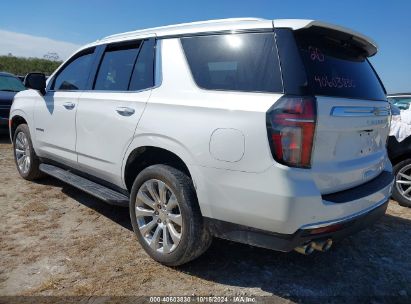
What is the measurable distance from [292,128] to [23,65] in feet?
103

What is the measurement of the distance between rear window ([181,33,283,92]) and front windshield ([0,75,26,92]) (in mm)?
8793

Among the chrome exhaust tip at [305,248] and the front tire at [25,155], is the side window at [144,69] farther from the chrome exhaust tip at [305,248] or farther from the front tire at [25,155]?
the front tire at [25,155]

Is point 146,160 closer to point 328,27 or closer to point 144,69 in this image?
point 144,69

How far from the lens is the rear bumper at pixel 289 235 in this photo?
8.20 feet

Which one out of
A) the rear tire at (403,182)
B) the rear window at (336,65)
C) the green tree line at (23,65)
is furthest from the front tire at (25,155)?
the green tree line at (23,65)

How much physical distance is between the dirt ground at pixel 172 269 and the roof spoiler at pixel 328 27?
6.09 ft

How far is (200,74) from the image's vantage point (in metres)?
2.95

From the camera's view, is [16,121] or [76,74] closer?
[76,74]

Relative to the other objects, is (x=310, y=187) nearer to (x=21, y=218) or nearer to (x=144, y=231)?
(x=144, y=231)

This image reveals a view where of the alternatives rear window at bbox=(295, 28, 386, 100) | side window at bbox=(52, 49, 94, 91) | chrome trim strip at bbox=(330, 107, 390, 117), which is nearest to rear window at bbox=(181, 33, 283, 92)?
rear window at bbox=(295, 28, 386, 100)

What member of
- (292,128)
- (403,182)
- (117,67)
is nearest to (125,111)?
(117,67)

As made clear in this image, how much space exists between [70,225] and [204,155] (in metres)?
2.12

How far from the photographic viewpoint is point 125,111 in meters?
3.41

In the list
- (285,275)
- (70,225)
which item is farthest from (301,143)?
(70,225)
